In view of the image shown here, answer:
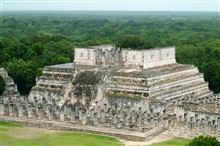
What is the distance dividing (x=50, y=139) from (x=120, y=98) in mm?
8233

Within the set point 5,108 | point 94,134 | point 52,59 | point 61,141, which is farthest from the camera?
point 52,59

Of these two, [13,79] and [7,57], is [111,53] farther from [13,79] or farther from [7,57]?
[7,57]

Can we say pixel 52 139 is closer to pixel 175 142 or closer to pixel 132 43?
pixel 175 142

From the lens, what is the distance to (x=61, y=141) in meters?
33.6

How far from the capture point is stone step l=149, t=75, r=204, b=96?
3975cm

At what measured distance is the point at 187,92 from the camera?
43125mm

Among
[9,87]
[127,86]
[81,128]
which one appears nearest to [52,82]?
[9,87]

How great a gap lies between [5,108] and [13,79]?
34.6ft

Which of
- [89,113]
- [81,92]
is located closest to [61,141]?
[89,113]

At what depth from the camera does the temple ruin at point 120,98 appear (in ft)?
118

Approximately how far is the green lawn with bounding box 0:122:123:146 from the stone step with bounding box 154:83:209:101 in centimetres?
769

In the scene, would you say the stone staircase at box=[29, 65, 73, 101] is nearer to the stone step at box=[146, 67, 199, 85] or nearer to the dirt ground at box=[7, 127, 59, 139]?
the dirt ground at box=[7, 127, 59, 139]

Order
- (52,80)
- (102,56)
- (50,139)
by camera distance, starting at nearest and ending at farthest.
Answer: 1. (50,139)
2. (52,80)
3. (102,56)

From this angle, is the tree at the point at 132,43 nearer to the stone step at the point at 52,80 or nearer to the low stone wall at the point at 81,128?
the stone step at the point at 52,80
